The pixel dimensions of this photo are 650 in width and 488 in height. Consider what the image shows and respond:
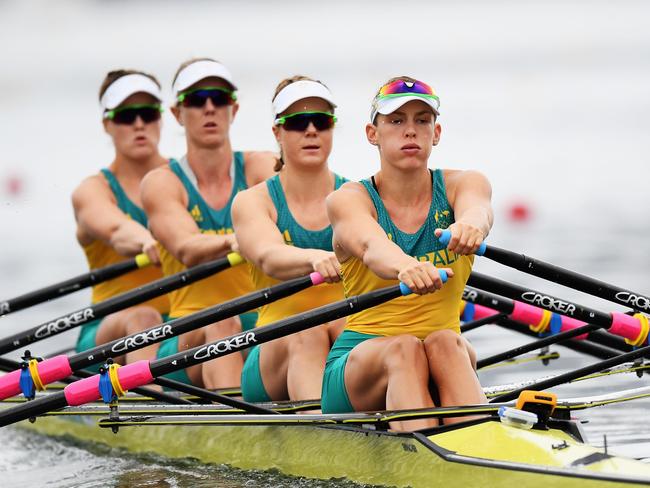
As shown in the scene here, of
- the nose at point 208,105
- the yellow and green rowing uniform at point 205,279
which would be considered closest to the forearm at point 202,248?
the yellow and green rowing uniform at point 205,279

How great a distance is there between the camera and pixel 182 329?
712cm

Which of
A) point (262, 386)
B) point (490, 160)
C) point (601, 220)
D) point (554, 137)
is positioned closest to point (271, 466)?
point (262, 386)

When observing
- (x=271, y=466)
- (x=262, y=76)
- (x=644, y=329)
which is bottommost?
(x=271, y=466)

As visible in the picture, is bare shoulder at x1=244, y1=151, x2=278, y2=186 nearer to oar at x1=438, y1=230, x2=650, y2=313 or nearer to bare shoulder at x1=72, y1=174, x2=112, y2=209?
bare shoulder at x1=72, y1=174, x2=112, y2=209

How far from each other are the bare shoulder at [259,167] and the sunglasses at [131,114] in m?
1.00

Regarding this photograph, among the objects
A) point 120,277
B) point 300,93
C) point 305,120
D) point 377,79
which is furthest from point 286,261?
point 377,79

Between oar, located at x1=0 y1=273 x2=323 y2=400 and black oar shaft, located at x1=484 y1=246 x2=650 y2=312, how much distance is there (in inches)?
41.7

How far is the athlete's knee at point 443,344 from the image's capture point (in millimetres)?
6184

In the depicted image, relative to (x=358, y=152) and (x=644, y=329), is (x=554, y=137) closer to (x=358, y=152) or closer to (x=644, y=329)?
(x=358, y=152)

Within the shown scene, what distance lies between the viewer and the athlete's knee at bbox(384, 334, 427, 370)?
611 centimetres

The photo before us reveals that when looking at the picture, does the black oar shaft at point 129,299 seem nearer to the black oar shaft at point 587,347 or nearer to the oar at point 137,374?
the oar at point 137,374

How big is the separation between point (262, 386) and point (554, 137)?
30.3 metres

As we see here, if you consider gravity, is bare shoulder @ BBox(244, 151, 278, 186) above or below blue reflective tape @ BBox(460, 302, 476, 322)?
above

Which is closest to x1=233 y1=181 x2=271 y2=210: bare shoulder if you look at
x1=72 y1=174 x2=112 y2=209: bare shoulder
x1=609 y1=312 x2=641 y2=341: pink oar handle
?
x1=609 y1=312 x2=641 y2=341: pink oar handle
